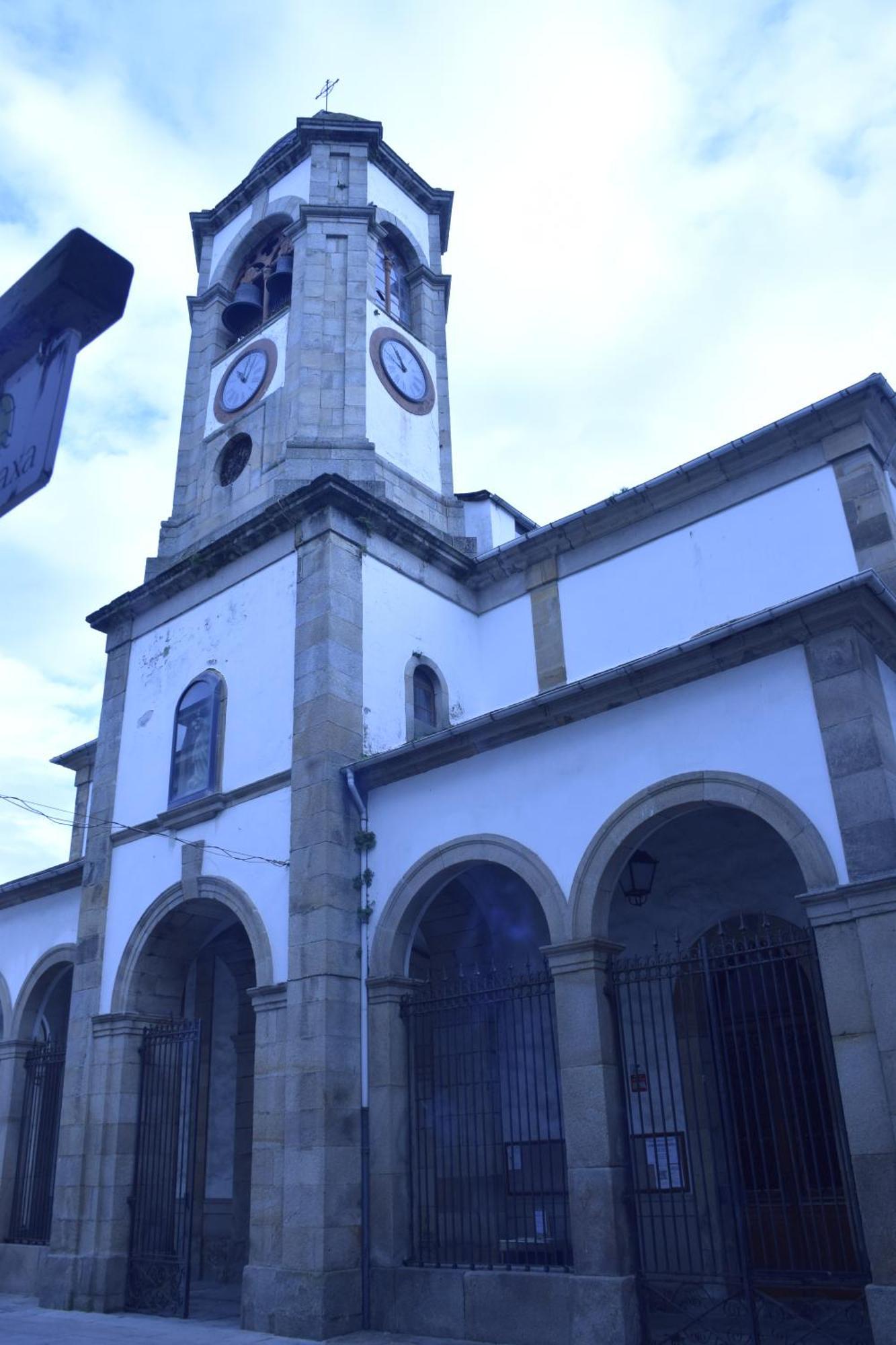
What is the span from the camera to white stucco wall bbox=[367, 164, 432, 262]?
51.7 ft

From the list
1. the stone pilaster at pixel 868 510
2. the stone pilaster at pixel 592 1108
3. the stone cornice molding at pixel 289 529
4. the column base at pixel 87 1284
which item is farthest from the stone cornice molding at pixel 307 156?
the column base at pixel 87 1284

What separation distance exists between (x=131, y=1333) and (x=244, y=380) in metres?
11.0

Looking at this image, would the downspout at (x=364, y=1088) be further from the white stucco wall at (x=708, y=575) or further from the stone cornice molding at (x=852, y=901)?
the stone cornice molding at (x=852, y=901)

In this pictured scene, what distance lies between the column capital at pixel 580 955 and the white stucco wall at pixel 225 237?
11888 millimetres

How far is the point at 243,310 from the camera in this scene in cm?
1545

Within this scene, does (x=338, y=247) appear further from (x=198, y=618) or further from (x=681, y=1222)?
(x=681, y=1222)

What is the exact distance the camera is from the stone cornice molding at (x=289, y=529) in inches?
465

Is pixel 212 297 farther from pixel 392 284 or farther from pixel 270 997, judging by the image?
pixel 270 997

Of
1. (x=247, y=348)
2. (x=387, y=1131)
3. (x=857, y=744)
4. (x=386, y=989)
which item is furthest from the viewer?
(x=247, y=348)

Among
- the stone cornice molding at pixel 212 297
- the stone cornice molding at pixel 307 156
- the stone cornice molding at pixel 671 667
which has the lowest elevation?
the stone cornice molding at pixel 671 667

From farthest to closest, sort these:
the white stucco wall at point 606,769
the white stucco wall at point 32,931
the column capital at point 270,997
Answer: the white stucco wall at point 32,931 < the column capital at point 270,997 < the white stucco wall at point 606,769

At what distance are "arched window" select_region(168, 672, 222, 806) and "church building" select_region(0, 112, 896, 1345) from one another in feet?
0.18

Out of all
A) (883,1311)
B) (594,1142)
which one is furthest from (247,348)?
(883,1311)

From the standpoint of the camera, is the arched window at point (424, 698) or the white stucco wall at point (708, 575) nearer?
the white stucco wall at point (708, 575)
